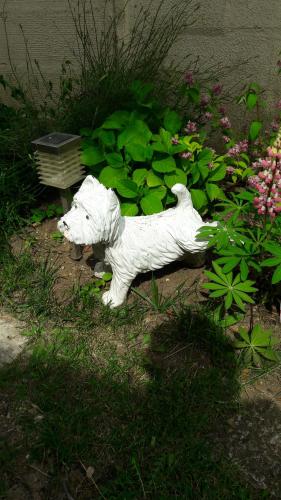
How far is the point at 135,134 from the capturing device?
2.74m

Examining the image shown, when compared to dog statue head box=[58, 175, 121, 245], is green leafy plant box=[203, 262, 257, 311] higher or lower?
lower

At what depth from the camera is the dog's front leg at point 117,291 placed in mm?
2506

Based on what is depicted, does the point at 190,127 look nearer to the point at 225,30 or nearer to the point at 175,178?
the point at 175,178

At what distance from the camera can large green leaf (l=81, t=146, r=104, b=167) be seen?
2.79 meters

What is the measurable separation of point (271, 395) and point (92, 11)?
3.53 m

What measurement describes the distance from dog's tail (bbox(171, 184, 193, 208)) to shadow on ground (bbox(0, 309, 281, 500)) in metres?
0.68

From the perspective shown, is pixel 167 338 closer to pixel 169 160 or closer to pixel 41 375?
pixel 41 375

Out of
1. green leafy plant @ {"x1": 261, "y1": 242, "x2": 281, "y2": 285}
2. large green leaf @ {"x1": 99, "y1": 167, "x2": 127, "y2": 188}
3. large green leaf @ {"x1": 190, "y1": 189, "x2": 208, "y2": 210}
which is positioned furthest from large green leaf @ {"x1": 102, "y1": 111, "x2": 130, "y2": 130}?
green leafy plant @ {"x1": 261, "y1": 242, "x2": 281, "y2": 285}

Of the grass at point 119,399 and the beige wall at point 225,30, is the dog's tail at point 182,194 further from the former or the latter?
the beige wall at point 225,30

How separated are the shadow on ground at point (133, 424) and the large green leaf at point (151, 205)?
2.39 feet

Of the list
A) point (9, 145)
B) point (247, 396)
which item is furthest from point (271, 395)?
point (9, 145)

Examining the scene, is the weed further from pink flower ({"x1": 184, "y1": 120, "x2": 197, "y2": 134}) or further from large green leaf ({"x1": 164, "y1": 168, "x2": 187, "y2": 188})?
pink flower ({"x1": 184, "y1": 120, "x2": 197, "y2": 134})

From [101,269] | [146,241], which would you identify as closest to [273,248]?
[146,241]

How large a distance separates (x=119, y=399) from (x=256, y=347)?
2.68 ft
